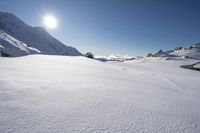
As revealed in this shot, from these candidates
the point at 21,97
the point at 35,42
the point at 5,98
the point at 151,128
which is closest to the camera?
the point at 151,128

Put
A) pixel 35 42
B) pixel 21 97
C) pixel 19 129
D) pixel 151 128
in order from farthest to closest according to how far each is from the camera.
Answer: pixel 35 42, pixel 21 97, pixel 151 128, pixel 19 129

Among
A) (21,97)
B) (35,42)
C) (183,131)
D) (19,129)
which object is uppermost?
(35,42)

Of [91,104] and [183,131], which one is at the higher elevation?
[91,104]

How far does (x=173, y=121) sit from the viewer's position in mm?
1829

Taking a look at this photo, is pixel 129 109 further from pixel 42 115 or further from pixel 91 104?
pixel 42 115

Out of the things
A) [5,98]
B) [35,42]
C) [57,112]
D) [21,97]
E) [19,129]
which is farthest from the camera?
[35,42]

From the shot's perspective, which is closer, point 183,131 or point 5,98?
point 183,131

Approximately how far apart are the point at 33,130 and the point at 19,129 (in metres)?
0.14

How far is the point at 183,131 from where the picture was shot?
5.29ft

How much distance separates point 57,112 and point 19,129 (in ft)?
1.64

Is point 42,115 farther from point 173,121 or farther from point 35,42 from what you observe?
point 35,42

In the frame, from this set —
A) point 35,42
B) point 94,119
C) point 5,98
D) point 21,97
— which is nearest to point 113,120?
point 94,119

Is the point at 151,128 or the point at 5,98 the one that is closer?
the point at 151,128

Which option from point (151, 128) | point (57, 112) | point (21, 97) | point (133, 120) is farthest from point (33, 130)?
point (151, 128)
